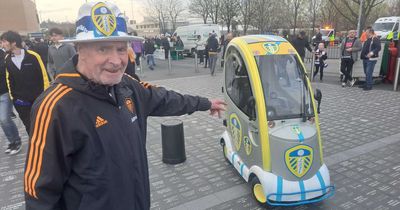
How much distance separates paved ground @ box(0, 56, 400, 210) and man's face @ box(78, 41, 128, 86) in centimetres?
241

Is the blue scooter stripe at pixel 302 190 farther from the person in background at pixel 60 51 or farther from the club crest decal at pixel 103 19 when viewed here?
the person in background at pixel 60 51

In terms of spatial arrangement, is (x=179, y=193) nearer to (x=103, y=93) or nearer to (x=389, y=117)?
(x=103, y=93)

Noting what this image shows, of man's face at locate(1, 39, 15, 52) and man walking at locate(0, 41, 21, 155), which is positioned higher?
man's face at locate(1, 39, 15, 52)

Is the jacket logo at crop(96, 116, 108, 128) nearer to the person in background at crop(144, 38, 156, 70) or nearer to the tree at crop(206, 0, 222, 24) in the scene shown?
the person in background at crop(144, 38, 156, 70)

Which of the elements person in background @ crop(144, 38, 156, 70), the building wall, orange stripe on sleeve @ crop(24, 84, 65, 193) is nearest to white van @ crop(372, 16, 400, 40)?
person in background @ crop(144, 38, 156, 70)

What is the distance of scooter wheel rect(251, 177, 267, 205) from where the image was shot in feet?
11.2

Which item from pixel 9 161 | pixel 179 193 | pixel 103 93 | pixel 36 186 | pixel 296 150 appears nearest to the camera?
pixel 36 186

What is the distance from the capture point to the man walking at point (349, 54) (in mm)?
9648

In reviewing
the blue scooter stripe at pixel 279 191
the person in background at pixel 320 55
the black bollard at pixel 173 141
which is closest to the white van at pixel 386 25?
the person in background at pixel 320 55

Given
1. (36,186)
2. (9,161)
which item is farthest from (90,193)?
(9,161)

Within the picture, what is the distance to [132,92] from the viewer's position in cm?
194

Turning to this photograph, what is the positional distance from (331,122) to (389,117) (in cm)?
139

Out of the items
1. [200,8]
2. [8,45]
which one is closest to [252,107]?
[8,45]

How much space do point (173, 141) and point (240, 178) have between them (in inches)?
46.3
